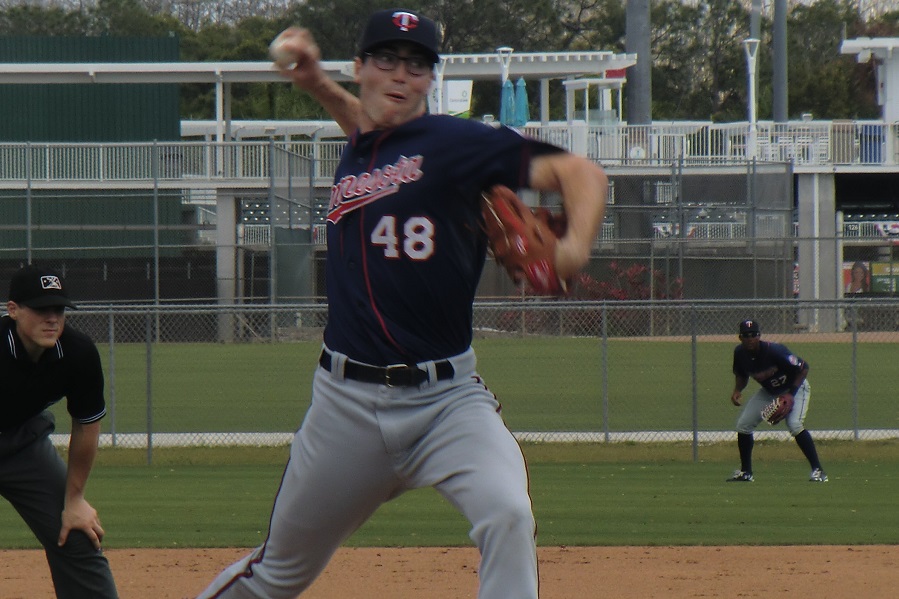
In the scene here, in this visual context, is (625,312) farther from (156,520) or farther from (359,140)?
(359,140)

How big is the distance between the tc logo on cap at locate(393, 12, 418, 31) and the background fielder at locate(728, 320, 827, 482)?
846 centimetres

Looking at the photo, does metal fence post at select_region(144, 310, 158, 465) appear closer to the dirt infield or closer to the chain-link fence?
the chain-link fence

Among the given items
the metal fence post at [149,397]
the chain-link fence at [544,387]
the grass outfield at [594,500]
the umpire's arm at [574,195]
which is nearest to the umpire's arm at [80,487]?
the umpire's arm at [574,195]

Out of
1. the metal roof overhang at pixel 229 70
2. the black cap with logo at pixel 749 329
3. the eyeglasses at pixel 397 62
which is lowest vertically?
the black cap with logo at pixel 749 329

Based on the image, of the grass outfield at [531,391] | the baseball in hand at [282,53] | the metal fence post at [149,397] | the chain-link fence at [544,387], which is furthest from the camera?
the grass outfield at [531,391]

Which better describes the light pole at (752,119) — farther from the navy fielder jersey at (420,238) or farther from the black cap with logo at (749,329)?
the navy fielder jersey at (420,238)

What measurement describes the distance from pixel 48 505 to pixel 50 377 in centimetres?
55

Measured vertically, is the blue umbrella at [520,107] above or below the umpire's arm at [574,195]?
above

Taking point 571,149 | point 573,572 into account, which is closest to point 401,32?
point 573,572

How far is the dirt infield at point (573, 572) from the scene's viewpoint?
287 inches

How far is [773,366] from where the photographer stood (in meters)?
12.1

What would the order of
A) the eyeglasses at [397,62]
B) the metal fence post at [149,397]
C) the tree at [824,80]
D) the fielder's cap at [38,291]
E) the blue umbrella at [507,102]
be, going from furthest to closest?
the tree at [824,80] < the blue umbrella at [507,102] < the metal fence post at [149,397] < the fielder's cap at [38,291] < the eyeglasses at [397,62]

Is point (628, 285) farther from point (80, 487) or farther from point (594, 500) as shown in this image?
point (80, 487)

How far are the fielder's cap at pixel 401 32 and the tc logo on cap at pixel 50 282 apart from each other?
182 centimetres
